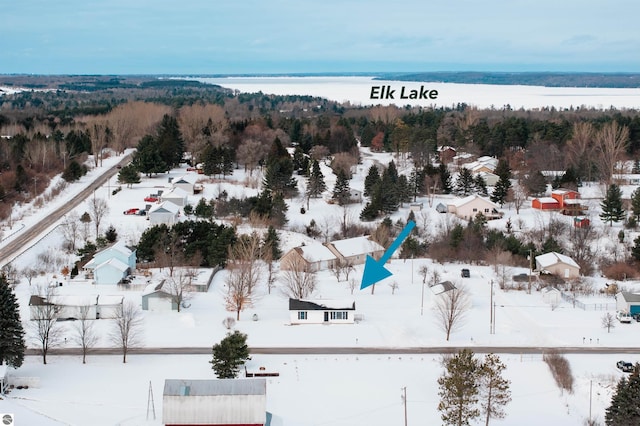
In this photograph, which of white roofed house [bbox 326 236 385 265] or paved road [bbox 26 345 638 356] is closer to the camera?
paved road [bbox 26 345 638 356]

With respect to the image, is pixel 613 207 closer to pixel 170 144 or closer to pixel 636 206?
pixel 636 206

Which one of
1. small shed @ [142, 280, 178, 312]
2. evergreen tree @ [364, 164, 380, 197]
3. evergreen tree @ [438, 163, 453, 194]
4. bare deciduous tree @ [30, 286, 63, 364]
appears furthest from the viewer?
evergreen tree @ [438, 163, 453, 194]

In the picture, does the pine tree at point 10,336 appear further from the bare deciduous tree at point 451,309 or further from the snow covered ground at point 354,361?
the bare deciduous tree at point 451,309

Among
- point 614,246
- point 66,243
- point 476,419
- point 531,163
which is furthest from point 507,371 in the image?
point 531,163

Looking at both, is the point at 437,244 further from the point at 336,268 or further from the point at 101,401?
the point at 101,401

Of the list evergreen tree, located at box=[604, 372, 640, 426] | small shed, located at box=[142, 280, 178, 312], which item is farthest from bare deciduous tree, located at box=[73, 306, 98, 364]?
evergreen tree, located at box=[604, 372, 640, 426]

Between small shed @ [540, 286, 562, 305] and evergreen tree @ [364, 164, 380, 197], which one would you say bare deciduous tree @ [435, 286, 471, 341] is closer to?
small shed @ [540, 286, 562, 305]
